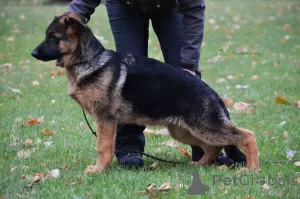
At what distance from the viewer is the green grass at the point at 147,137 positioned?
13.4 feet

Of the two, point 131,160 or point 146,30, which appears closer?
point 131,160

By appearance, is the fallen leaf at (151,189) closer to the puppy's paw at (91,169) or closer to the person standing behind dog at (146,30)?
the puppy's paw at (91,169)

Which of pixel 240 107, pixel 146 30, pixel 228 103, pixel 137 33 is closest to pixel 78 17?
pixel 137 33

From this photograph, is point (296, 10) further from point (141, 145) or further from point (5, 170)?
point (5, 170)

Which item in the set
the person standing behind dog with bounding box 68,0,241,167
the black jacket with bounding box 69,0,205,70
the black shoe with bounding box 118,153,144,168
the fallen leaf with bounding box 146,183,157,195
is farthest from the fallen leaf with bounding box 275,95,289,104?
the fallen leaf with bounding box 146,183,157,195

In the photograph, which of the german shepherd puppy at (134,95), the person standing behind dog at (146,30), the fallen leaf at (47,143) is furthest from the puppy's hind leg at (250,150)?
the fallen leaf at (47,143)

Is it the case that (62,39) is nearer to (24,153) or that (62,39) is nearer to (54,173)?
(54,173)

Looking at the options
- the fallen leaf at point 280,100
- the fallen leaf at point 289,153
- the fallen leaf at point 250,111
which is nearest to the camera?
the fallen leaf at point 289,153

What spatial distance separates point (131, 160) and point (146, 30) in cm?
131

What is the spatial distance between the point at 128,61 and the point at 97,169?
3.27 feet

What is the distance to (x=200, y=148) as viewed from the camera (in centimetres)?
521

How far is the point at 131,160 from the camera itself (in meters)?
4.88

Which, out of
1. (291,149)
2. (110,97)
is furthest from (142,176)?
(291,149)

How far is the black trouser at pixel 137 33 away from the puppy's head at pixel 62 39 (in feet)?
1.95
